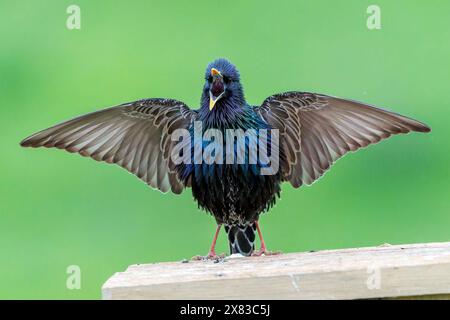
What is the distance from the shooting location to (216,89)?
6566 millimetres

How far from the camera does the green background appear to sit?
995 cm

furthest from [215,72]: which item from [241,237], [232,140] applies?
[241,237]

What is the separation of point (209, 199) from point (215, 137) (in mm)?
359

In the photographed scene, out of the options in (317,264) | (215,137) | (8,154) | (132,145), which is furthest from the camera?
(8,154)

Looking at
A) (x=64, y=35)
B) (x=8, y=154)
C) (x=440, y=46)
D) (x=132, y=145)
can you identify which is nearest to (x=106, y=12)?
(x=64, y=35)

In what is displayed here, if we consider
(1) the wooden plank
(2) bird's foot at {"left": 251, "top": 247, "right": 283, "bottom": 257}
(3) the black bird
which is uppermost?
(3) the black bird

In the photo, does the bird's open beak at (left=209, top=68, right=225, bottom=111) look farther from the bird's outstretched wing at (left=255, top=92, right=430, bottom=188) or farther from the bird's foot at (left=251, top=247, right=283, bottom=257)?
the bird's foot at (left=251, top=247, right=283, bottom=257)

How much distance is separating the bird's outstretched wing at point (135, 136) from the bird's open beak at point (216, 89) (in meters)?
0.21

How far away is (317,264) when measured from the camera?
16.0 feet

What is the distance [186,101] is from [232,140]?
15.2ft

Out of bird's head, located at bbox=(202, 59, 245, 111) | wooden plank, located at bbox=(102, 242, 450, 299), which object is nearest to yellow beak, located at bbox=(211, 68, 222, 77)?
bird's head, located at bbox=(202, 59, 245, 111)

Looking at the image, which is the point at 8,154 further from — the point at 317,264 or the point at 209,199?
the point at 317,264

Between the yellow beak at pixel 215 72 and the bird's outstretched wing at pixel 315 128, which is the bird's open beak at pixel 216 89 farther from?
the bird's outstretched wing at pixel 315 128

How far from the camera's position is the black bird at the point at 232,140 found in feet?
21.3
